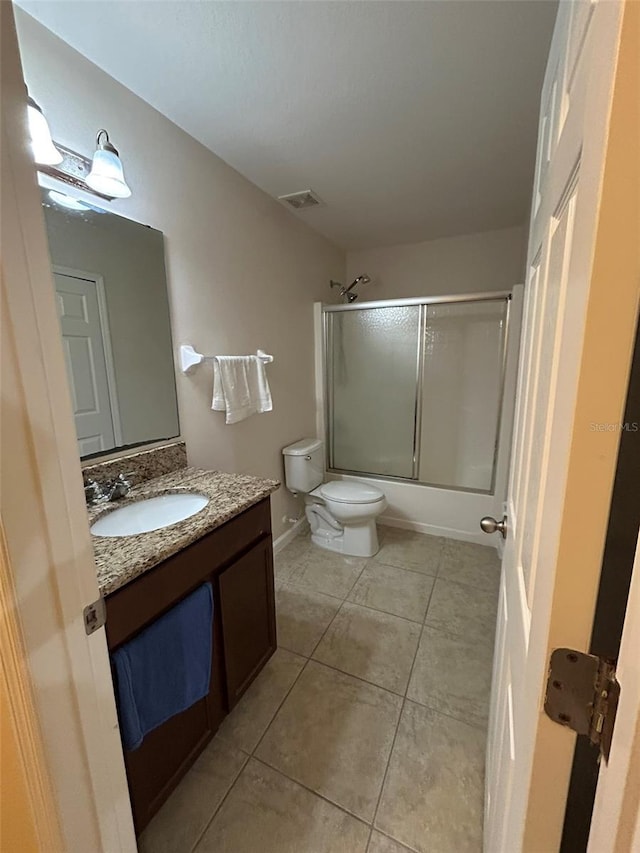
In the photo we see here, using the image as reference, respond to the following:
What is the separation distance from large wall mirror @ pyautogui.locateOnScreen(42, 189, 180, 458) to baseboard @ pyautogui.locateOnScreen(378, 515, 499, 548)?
1.93 m

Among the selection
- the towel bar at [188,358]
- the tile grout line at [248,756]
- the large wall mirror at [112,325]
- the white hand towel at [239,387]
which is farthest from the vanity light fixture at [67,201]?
the tile grout line at [248,756]

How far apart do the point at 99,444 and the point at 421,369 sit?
229cm

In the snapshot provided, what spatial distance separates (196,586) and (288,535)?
1.57m

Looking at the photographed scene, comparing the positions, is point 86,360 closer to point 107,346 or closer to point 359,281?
point 107,346

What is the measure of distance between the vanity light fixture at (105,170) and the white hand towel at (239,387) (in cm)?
76

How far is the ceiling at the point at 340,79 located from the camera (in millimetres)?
1131

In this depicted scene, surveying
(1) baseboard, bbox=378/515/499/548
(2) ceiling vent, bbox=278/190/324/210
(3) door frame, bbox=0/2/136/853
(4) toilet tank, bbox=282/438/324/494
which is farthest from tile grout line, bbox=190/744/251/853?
(2) ceiling vent, bbox=278/190/324/210

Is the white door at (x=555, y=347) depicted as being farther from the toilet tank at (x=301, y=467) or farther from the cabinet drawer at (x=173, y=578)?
the toilet tank at (x=301, y=467)

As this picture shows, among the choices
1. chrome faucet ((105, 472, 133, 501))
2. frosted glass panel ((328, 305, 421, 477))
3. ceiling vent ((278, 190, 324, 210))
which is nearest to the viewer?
chrome faucet ((105, 472, 133, 501))

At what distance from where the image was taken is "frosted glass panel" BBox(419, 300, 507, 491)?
8.96 feet

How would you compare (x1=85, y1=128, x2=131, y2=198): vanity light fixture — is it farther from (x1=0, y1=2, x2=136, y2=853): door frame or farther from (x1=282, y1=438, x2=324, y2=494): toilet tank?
(x1=282, y1=438, x2=324, y2=494): toilet tank

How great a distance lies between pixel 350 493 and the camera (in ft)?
8.11

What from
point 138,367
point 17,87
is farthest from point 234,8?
point 138,367

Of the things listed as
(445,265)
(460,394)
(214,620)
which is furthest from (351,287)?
(214,620)
